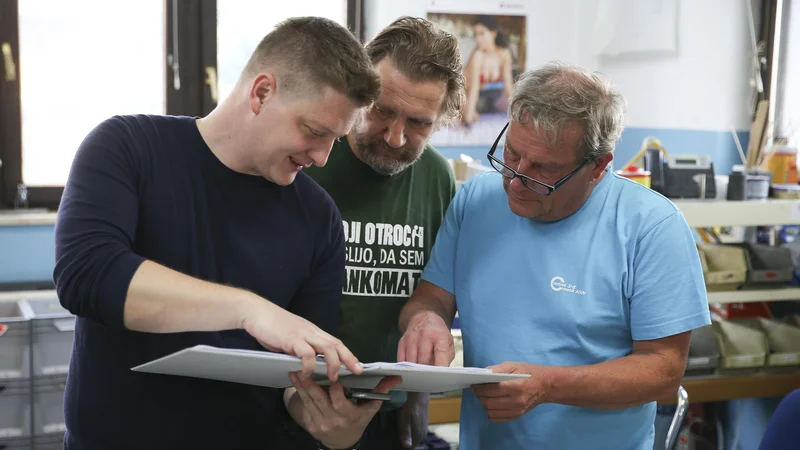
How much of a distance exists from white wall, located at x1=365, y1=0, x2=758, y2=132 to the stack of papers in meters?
3.58

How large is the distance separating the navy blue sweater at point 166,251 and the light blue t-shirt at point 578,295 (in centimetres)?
41

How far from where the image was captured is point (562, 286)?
163cm

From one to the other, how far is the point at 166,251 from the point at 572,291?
79cm

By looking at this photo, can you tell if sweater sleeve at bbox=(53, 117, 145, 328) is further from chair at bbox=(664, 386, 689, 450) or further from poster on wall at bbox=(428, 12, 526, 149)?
poster on wall at bbox=(428, 12, 526, 149)

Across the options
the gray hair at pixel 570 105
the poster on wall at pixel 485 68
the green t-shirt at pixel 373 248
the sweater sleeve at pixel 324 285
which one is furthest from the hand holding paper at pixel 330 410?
the poster on wall at pixel 485 68

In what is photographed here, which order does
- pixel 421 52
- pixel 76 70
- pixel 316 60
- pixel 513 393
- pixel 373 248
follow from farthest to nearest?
pixel 76 70, pixel 373 248, pixel 421 52, pixel 513 393, pixel 316 60

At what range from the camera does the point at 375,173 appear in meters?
1.82

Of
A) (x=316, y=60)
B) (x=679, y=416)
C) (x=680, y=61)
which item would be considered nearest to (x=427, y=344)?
(x=316, y=60)

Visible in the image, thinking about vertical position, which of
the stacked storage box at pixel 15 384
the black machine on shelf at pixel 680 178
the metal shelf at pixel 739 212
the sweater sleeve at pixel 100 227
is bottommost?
the stacked storage box at pixel 15 384

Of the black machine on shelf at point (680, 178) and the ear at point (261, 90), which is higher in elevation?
the ear at point (261, 90)

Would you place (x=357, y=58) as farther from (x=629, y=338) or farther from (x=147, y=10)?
(x=147, y=10)

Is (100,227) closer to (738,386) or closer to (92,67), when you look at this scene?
(738,386)

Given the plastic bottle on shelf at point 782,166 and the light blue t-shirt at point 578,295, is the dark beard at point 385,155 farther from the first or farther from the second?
the plastic bottle on shelf at point 782,166

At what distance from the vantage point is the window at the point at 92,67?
153 inches
